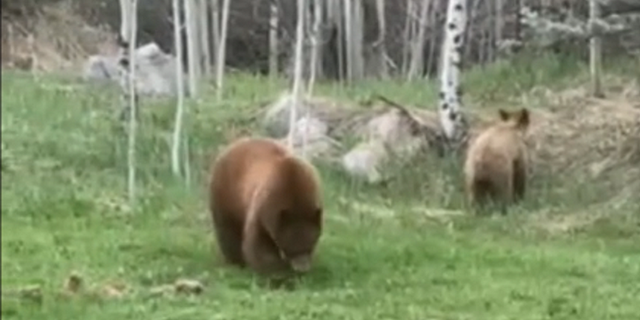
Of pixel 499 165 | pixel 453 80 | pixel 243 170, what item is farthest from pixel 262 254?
pixel 453 80

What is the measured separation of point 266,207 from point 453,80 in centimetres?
911

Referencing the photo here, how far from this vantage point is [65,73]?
23.4 m

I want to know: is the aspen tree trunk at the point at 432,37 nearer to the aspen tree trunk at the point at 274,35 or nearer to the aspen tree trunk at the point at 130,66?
the aspen tree trunk at the point at 274,35

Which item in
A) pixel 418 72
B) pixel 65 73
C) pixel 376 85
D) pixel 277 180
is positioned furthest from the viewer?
pixel 418 72

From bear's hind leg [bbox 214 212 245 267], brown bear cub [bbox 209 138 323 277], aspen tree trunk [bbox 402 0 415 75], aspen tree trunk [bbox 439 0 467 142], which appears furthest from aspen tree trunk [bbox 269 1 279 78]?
brown bear cub [bbox 209 138 323 277]

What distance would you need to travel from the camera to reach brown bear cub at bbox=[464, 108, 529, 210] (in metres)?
15.9

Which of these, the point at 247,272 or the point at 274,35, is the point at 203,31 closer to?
the point at 274,35

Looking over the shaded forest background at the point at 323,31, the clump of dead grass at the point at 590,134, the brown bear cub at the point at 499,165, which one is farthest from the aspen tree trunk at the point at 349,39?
the brown bear cub at the point at 499,165

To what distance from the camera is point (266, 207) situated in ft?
32.8

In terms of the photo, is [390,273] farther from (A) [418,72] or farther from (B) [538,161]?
(A) [418,72]

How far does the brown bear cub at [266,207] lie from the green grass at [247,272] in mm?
202

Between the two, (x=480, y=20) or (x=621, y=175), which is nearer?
(x=621, y=175)

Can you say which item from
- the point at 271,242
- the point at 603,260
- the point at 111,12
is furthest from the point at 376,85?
the point at 271,242

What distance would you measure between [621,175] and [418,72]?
602 inches
